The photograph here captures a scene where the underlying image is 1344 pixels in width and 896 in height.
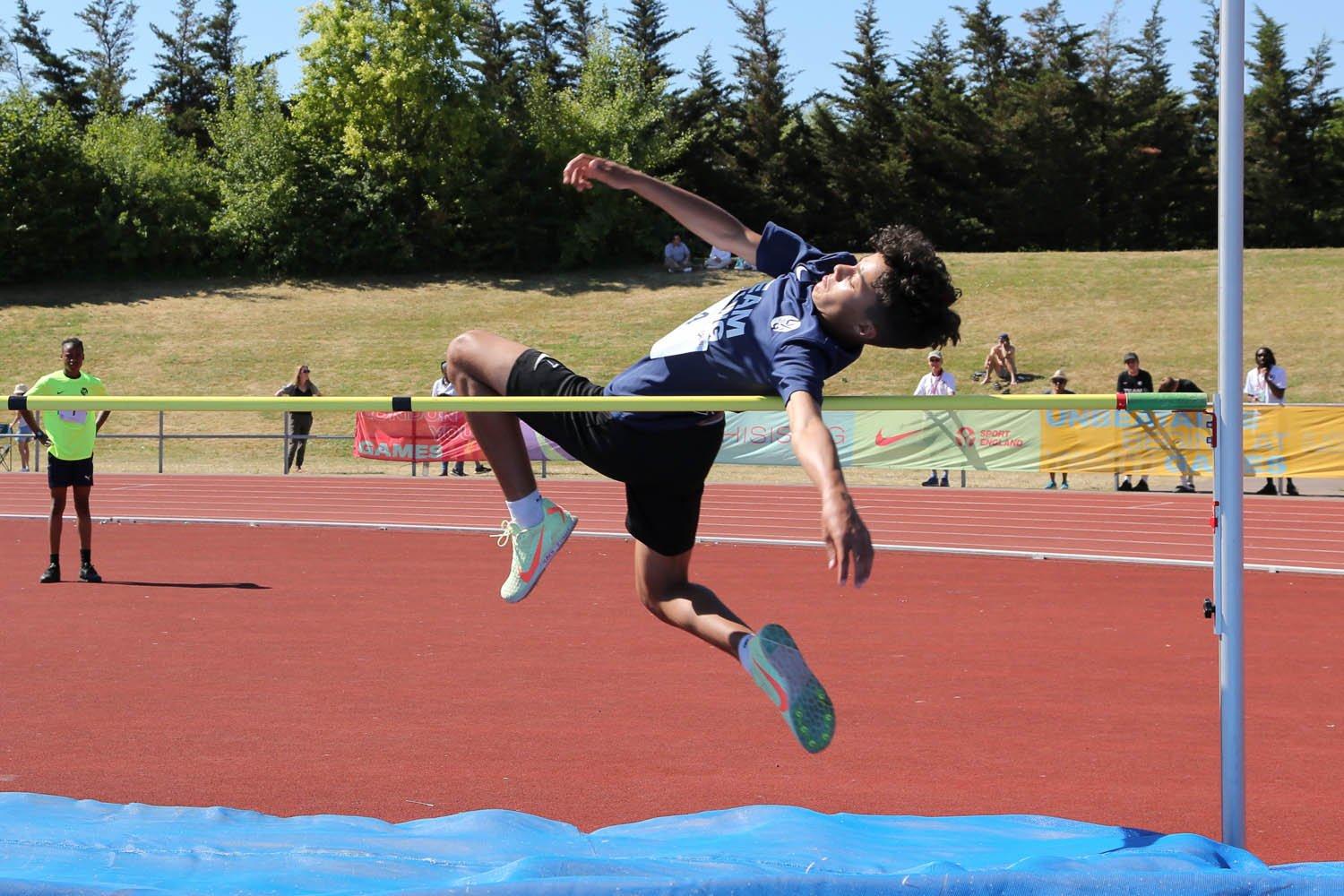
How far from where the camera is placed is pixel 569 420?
3.71m


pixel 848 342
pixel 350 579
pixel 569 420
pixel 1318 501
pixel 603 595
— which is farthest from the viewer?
pixel 1318 501

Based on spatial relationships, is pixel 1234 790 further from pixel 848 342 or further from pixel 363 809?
pixel 363 809

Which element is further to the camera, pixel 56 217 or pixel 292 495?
pixel 56 217

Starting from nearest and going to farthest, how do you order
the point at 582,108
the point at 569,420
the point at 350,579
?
the point at 569,420 → the point at 350,579 → the point at 582,108

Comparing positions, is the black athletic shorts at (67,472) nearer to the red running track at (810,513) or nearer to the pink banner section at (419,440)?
the red running track at (810,513)

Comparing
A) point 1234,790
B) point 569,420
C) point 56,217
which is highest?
point 56,217

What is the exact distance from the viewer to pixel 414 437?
1686 centimetres

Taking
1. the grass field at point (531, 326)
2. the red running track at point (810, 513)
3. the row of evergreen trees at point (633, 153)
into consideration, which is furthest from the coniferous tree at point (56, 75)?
the red running track at point (810, 513)

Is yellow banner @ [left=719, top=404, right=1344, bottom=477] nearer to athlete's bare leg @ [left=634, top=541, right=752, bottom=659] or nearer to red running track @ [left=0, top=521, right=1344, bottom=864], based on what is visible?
red running track @ [left=0, top=521, right=1344, bottom=864]

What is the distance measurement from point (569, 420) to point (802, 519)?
954 centimetres

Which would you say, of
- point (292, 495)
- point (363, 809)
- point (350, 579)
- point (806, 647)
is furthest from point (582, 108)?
point (363, 809)

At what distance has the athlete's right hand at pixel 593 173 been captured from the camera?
146 inches

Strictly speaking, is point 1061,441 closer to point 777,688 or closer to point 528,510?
point 528,510

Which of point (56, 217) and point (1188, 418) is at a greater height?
point (56, 217)
